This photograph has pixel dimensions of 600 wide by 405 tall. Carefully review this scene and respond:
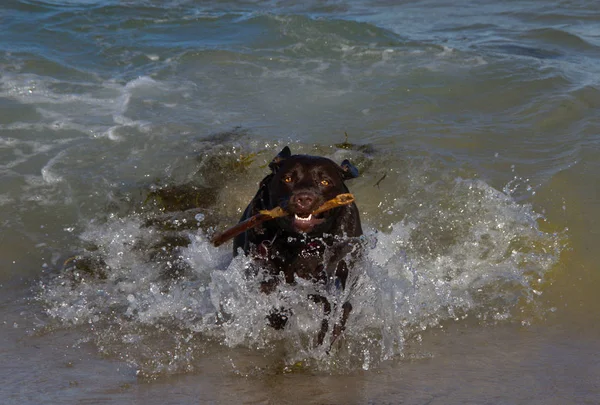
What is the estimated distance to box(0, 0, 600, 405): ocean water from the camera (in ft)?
17.1

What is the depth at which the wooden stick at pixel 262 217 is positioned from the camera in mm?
5367

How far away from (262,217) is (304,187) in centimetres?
35

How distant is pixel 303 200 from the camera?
539 cm

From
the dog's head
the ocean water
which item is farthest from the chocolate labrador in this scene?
the ocean water

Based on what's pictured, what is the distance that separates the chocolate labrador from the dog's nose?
0.26 ft

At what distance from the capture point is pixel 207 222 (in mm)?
8000

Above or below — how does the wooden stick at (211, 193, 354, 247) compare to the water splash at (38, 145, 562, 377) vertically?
above

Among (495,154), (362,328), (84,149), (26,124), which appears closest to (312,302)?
(362,328)

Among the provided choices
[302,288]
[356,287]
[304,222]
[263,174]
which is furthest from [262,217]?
[263,174]

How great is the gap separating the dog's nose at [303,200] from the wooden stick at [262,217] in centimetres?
7

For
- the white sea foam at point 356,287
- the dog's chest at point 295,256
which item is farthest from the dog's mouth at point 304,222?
the white sea foam at point 356,287

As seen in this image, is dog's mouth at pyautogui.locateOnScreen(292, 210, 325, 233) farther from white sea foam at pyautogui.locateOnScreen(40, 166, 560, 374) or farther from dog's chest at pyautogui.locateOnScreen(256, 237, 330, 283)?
white sea foam at pyautogui.locateOnScreen(40, 166, 560, 374)

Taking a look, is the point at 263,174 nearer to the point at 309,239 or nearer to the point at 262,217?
the point at 309,239

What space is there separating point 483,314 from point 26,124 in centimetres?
663
